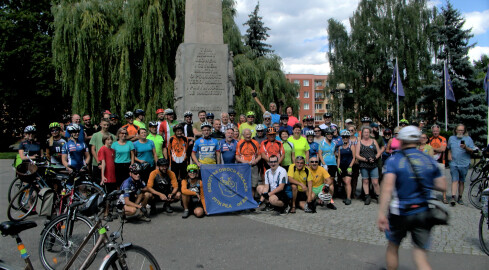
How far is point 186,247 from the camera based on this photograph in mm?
5270

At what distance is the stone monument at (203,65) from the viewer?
397 inches

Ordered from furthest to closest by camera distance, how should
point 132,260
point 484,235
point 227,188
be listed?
point 227,188 → point 484,235 → point 132,260

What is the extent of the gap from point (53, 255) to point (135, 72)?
12820 mm

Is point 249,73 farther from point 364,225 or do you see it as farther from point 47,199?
point 47,199

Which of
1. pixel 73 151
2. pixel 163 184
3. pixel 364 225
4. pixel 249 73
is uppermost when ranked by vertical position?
Answer: pixel 249 73

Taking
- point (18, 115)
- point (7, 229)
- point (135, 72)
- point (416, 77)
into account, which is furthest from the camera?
point (416, 77)

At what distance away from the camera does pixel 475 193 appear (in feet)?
25.7

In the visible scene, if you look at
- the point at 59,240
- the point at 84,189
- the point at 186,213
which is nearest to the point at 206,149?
the point at 186,213

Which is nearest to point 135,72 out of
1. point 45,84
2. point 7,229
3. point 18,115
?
point 45,84

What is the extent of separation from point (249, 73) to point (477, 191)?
1355 centimetres

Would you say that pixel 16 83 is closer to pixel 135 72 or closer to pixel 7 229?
pixel 135 72

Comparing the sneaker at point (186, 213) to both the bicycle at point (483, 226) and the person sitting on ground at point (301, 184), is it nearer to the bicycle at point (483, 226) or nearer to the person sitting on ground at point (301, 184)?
the person sitting on ground at point (301, 184)

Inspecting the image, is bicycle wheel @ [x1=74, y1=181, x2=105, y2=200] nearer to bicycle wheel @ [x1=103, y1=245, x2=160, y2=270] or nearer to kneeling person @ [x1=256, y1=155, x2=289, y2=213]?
bicycle wheel @ [x1=103, y1=245, x2=160, y2=270]

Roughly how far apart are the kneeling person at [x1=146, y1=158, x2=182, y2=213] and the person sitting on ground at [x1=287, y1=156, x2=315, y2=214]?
91.8 inches
